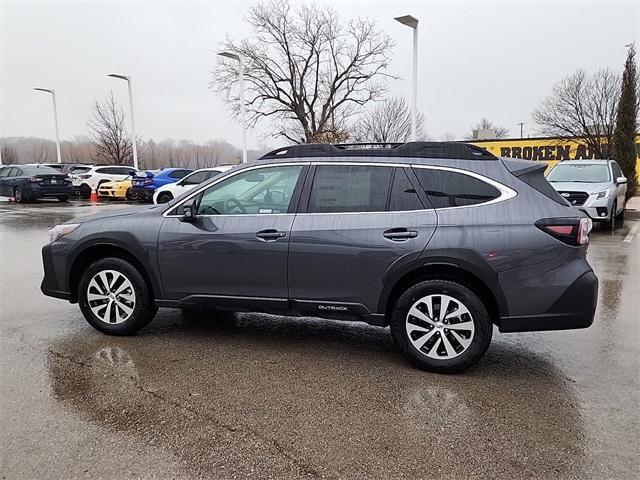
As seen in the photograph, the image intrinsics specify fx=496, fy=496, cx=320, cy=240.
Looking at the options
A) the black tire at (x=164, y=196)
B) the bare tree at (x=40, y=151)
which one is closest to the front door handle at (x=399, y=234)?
the black tire at (x=164, y=196)

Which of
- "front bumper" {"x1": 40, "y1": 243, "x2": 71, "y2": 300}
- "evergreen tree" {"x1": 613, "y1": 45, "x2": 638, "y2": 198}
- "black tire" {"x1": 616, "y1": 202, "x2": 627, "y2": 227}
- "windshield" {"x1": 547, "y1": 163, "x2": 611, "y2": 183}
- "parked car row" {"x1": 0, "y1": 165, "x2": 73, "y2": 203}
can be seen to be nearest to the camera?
"front bumper" {"x1": 40, "y1": 243, "x2": 71, "y2": 300}

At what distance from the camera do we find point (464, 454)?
278cm

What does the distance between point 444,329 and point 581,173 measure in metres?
10.6

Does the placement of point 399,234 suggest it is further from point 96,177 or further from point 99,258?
point 96,177

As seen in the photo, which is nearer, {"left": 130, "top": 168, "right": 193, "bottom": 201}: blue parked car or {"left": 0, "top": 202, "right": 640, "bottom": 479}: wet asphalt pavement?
{"left": 0, "top": 202, "right": 640, "bottom": 479}: wet asphalt pavement

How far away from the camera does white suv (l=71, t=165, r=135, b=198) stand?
23.6 metres

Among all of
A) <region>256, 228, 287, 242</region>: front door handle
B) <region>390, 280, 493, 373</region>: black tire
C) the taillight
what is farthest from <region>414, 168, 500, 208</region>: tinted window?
<region>256, 228, 287, 242</region>: front door handle

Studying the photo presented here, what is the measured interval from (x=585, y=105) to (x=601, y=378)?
89.8 ft

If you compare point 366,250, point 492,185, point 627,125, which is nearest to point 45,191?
point 366,250

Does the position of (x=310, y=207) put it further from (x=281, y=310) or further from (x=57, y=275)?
(x=57, y=275)

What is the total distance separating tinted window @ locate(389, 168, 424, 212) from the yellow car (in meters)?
20.6

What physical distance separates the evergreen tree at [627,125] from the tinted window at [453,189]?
63.8 ft

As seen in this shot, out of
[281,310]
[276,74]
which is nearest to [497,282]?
[281,310]

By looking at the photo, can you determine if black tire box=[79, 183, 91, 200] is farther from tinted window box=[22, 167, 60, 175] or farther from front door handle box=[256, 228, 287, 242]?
front door handle box=[256, 228, 287, 242]
